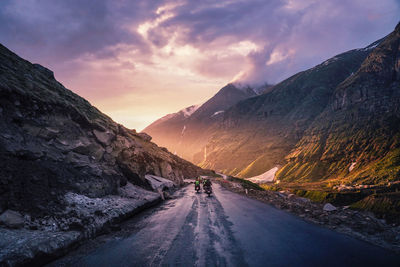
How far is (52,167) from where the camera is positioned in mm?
13984

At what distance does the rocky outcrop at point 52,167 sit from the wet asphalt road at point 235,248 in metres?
2.55

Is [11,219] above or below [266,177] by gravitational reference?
above

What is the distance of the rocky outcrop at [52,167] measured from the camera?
1006 centimetres

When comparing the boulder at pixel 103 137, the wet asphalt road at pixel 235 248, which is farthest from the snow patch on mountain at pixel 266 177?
the wet asphalt road at pixel 235 248

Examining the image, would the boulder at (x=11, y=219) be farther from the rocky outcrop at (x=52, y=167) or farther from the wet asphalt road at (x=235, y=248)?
the wet asphalt road at (x=235, y=248)

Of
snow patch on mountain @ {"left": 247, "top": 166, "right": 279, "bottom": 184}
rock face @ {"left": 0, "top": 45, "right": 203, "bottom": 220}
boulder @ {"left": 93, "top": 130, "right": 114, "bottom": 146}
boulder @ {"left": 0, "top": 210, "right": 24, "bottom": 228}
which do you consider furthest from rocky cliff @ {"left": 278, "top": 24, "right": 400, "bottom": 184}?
boulder @ {"left": 0, "top": 210, "right": 24, "bottom": 228}

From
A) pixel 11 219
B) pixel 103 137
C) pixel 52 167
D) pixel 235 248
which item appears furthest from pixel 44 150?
pixel 235 248

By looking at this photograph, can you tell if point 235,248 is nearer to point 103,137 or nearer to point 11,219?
point 11,219

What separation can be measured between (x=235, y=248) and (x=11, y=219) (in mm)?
8411

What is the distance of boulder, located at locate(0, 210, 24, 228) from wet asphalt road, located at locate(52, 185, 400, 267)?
9.51 feet

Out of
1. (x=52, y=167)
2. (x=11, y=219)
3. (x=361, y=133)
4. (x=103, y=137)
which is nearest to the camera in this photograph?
(x=11, y=219)

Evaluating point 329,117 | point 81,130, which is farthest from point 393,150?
point 81,130

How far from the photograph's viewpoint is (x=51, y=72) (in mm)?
28406

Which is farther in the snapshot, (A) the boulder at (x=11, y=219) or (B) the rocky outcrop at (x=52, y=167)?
(B) the rocky outcrop at (x=52, y=167)
